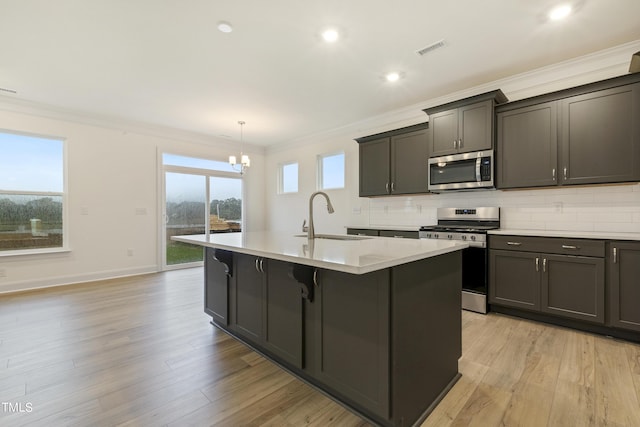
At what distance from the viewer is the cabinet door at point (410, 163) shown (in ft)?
13.0

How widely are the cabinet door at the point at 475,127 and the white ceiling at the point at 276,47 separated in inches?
15.7

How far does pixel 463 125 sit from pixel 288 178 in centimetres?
405

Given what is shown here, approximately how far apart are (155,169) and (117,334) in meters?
3.56

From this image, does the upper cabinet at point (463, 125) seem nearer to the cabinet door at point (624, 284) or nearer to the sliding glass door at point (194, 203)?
the cabinet door at point (624, 284)

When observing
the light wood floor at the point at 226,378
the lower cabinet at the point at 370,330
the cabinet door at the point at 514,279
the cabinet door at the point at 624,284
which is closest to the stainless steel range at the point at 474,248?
the cabinet door at the point at 514,279

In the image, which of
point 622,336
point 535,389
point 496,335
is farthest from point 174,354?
point 622,336

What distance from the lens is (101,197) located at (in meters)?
4.82

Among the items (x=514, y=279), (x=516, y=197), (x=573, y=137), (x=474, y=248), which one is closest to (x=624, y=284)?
(x=514, y=279)

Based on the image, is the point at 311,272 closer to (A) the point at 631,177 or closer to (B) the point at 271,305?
(B) the point at 271,305

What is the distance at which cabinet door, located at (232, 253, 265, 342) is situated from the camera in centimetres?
221

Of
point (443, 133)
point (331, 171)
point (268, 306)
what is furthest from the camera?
point (331, 171)

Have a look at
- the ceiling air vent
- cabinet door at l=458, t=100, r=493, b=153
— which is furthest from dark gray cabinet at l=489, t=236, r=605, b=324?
the ceiling air vent

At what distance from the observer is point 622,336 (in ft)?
8.25

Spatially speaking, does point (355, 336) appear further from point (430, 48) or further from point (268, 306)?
point (430, 48)
